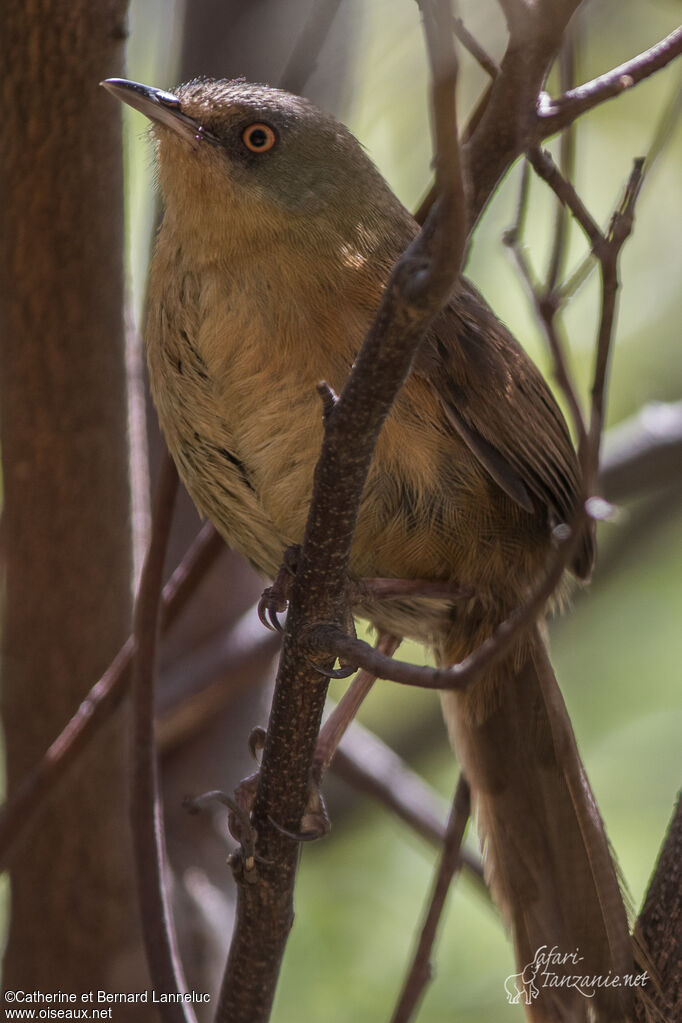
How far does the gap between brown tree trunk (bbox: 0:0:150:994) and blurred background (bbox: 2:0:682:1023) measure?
45 centimetres

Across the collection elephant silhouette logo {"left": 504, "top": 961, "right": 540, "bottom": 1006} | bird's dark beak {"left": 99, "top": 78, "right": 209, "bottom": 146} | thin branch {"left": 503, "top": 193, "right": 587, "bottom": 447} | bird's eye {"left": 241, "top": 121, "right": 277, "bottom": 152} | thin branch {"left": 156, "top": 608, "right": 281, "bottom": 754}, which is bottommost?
elephant silhouette logo {"left": 504, "top": 961, "right": 540, "bottom": 1006}

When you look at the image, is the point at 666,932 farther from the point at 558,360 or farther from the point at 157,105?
the point at 157,105

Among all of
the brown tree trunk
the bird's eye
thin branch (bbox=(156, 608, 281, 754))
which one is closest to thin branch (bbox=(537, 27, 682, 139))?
the bird's eye

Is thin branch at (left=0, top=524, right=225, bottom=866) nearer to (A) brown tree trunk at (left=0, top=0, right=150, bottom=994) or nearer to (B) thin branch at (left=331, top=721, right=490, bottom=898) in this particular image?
(A) brown tree trunk at (left=0, top=0, right=150, bottom=994)

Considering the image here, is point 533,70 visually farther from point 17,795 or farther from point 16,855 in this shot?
point 16,855

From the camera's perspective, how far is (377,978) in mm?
5613

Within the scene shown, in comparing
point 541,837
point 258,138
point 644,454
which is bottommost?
→ point 541,837

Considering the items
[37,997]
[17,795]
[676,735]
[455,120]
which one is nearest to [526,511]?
[17,795]

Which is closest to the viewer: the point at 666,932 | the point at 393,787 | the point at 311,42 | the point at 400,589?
the point at 666,932

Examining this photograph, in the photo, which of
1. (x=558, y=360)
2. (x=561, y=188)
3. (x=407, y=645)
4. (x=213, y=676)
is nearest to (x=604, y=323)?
(x=558, y=360)

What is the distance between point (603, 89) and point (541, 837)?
226 centimetres

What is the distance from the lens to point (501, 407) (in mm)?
3527

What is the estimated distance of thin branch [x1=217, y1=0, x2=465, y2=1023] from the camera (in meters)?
1.85

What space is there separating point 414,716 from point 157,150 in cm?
372
